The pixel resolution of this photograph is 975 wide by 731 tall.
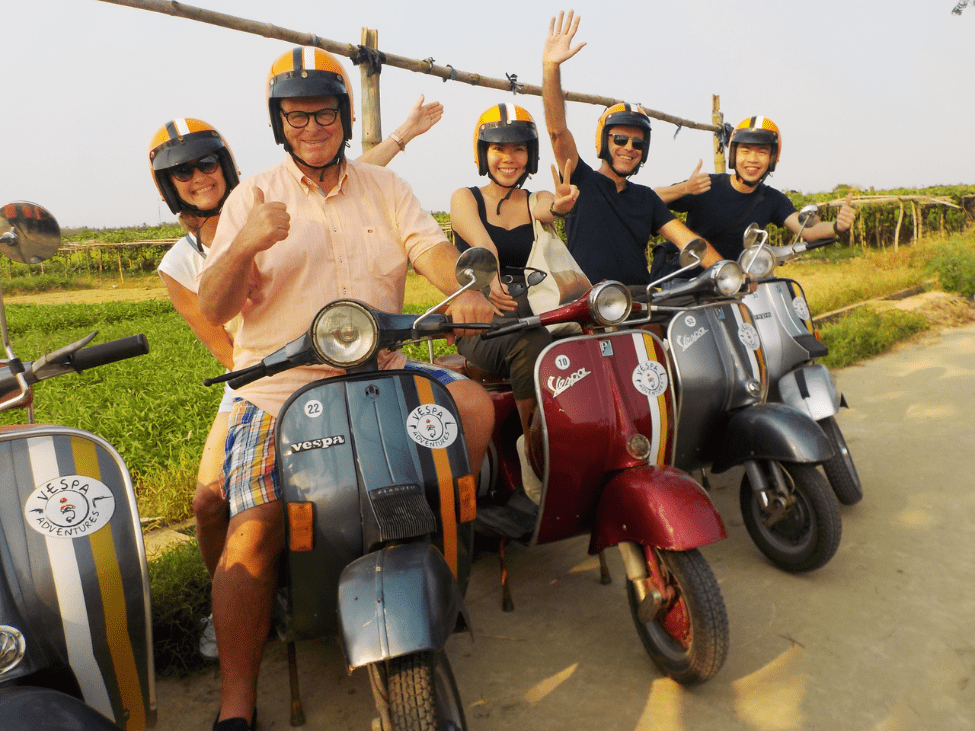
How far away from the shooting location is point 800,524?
8.90ft

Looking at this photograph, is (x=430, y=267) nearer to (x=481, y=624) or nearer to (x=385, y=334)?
(x=385, y=334)

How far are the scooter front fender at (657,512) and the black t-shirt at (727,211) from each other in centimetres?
217

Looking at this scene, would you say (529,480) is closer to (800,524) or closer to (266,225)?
(800,524)

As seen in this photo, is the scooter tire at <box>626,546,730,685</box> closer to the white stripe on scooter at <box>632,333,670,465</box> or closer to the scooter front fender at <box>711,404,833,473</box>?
the white stripe on scooter at <box>632,333,670,465</box>

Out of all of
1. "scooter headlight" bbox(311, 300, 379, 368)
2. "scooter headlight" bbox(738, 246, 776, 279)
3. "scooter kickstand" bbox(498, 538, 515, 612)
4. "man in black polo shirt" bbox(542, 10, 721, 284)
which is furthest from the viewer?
"man in black polo shirt" bbox(542, 10, 721, 284)

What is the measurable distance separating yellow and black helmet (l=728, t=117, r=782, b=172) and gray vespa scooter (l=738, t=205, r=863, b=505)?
0.61 meters

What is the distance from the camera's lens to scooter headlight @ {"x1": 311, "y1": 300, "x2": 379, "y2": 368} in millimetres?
1793

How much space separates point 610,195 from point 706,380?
112 centimetres

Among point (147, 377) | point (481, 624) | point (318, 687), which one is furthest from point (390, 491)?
point (147, 377)

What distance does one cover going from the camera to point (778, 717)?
1965 millimetres

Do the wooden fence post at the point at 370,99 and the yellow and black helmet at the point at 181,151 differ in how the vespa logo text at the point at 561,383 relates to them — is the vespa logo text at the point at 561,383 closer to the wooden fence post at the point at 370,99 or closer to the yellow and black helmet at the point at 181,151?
the yellow and black helmet at the point at 181,151

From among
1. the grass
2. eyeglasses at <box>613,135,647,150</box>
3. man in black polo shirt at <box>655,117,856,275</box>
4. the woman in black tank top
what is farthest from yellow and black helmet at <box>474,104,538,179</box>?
the grass

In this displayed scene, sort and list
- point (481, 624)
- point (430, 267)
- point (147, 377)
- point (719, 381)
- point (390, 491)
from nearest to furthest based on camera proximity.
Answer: point (390, 491), point (430, 267), point (481, 624), point (719, 381), point (147, 377)

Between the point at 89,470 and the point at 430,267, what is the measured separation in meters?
1.14
